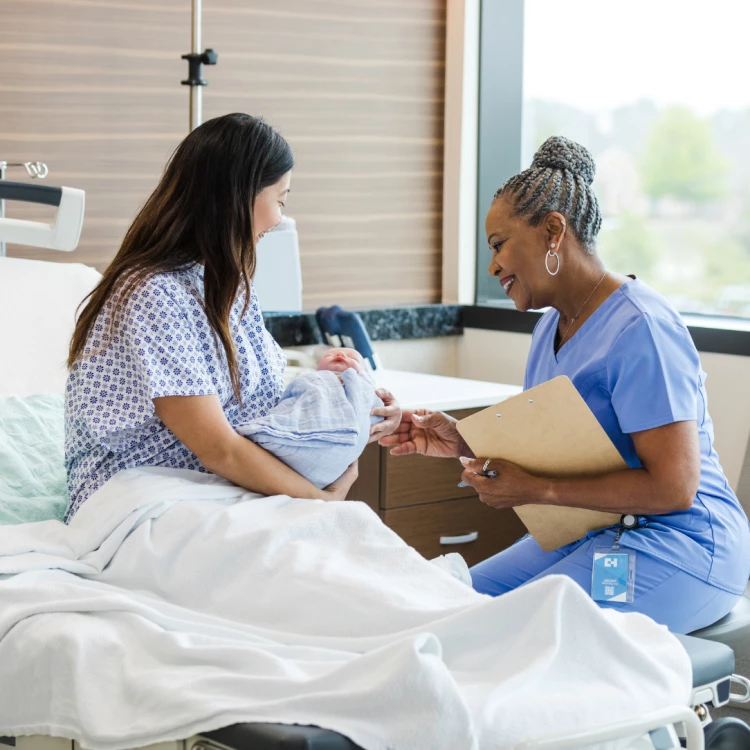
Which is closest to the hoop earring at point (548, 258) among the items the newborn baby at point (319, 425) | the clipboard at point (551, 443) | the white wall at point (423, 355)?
the clipboard at point (551, 443)

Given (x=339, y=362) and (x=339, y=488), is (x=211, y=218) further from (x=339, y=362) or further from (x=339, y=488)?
(x=339, y=488)

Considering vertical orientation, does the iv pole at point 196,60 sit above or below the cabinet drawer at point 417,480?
above

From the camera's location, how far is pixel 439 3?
3471 millimetres

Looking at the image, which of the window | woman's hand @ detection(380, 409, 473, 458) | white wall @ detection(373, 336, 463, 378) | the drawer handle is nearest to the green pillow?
woman's hand @ detection(380, 409, 473, 458)

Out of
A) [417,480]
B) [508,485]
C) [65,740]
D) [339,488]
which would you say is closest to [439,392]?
[417,480]

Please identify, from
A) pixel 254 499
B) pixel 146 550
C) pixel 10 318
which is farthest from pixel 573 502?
pixel 10 318

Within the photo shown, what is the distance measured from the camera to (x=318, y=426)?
159 centimetres

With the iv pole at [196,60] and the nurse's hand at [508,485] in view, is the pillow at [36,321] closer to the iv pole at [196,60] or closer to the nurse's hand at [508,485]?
the iv pole at [196,60]

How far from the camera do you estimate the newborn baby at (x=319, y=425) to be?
1567 mm

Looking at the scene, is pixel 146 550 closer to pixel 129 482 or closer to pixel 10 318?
pixel 129 482

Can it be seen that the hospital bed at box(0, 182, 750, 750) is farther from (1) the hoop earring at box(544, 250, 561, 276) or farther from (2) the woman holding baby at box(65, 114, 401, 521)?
(1) the hoop earring at box(544, 250, 561, 276)

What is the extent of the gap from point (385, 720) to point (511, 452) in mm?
776

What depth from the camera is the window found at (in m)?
3.07

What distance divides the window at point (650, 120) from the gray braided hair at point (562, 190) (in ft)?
4.59
